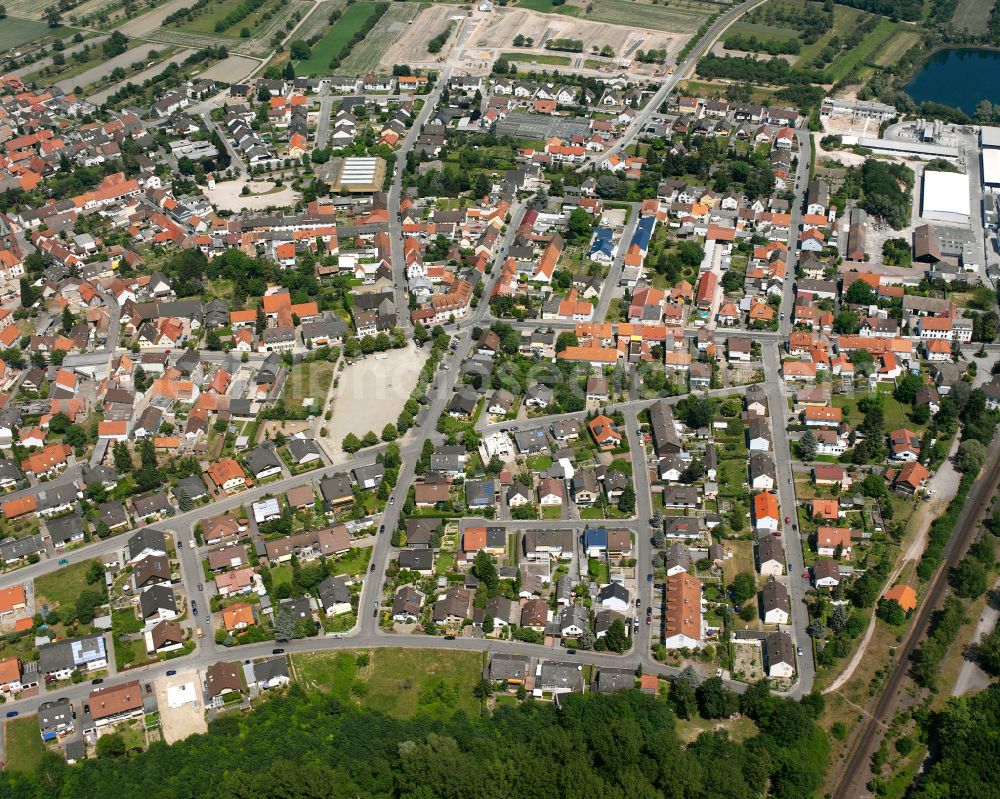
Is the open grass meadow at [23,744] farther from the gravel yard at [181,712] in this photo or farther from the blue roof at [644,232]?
the blue roof at [644,232]

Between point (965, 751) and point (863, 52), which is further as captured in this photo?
point (863, 52)

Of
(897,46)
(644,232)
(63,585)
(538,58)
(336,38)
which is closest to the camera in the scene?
(63,585)

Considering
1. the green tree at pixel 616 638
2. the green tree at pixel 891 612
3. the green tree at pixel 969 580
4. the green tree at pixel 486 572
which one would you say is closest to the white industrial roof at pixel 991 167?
the green tree at pixel 969 580

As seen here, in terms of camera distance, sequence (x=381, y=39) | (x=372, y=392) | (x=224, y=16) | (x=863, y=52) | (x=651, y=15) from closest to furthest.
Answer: (x=372, y=392), (x=863, y=52), (x=381, y=39), (x=651, y=15), (x=224, y=16)

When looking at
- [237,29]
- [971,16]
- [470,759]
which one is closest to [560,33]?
[237,29]

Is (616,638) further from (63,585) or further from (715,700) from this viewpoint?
(63,585)

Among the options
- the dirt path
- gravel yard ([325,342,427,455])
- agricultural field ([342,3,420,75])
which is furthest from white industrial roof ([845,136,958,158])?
agricultural field ([342,3,420,75])
